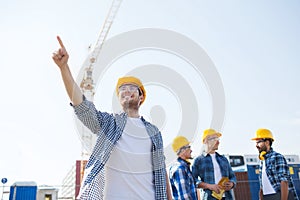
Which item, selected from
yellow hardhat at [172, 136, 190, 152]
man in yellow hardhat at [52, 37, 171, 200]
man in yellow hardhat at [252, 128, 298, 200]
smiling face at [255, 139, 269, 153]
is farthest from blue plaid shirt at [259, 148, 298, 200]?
man in yellow hardhat at [52, 37, 171, 200]

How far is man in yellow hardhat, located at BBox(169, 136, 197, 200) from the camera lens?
4260 millimetres

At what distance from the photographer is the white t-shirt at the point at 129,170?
85.4 inches

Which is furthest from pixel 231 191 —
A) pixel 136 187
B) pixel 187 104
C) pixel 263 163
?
pixel 136 187

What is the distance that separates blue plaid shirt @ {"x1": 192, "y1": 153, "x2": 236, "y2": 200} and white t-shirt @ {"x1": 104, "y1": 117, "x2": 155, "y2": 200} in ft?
8.10

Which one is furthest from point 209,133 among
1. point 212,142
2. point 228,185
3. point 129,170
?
point 129,170

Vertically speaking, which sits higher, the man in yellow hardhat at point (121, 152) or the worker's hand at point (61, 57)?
the worker's hand at point (61, 57)

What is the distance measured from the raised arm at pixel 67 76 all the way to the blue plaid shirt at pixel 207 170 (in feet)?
10.4

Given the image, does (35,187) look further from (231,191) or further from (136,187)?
(136,187)

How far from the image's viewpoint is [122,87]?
105 inches

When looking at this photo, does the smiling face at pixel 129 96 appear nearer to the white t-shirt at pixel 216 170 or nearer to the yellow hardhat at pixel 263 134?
the white t-shirt at pixel 216 170

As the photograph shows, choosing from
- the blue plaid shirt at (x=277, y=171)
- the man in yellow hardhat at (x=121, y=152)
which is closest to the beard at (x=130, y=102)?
the man in yellow hardhat at (x=121, y=152)

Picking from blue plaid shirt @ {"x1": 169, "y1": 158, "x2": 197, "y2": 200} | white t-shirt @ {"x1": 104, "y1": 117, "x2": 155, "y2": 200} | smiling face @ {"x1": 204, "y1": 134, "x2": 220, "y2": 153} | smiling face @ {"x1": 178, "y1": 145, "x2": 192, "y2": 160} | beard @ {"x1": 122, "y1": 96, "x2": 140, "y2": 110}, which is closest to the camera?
white t-shirt @ {"x1": 104, "y1": 117, "x2": 155, "y2": 200}

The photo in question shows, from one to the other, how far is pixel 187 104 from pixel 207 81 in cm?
46

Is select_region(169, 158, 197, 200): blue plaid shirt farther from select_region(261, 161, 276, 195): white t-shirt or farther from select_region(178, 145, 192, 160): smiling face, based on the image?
select_region(261, 161, 276, 195): white t-shirt
